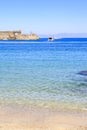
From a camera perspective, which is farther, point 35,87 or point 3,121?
point 35,87

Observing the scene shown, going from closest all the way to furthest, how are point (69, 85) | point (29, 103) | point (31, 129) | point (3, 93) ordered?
point (31, 129) < point (29, 103) < point (3, 93) < point (69, 85)

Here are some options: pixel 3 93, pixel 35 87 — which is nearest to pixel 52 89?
pixel 35 87

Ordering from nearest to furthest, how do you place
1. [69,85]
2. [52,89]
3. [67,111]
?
1. [67,111]
2. [52,89]
3. [69,85]

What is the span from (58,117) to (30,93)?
5.01 m

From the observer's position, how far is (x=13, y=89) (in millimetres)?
17844

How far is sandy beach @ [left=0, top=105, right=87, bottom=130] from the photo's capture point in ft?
33.8

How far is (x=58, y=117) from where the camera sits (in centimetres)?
1172

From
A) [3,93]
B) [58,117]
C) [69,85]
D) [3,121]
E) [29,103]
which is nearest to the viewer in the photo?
[3,121]

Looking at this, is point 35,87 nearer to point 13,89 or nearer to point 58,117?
point 13,89

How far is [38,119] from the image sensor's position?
1135 centimetres

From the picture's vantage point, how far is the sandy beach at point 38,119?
10297 millimetres

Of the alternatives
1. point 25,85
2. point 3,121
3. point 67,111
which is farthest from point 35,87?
point 3,121

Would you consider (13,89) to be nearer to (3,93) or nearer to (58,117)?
(3,93)

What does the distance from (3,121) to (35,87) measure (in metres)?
7.67
